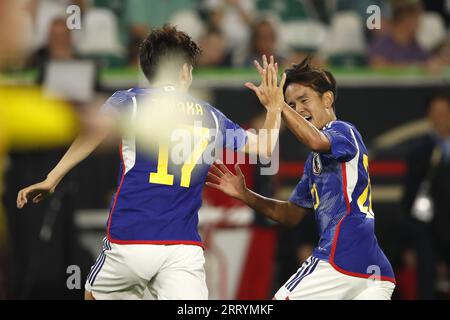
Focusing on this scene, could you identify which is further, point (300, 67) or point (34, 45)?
point (34, 45)

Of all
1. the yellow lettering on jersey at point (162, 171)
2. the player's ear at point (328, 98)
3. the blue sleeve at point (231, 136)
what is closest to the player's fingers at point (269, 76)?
the blue sleeve at point (231, 136)

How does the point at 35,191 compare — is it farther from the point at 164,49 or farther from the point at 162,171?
the point at 164,49

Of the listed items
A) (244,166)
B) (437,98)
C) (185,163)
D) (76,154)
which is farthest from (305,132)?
(437,98)

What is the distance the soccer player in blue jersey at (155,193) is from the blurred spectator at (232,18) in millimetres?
5790

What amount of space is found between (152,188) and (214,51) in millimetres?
5589

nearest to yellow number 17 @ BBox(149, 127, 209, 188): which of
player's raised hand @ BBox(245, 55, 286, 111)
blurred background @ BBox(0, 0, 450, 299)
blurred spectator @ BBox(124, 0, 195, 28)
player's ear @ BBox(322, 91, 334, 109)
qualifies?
player's raised hand @ BBox(245, 55, 286, 111)

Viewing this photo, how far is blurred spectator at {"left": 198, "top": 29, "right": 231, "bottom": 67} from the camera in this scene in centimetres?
1031

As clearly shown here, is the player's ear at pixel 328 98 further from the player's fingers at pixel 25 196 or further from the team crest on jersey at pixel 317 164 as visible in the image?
the player's fingers at pixel 25 196

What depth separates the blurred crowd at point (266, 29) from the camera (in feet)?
34.2
